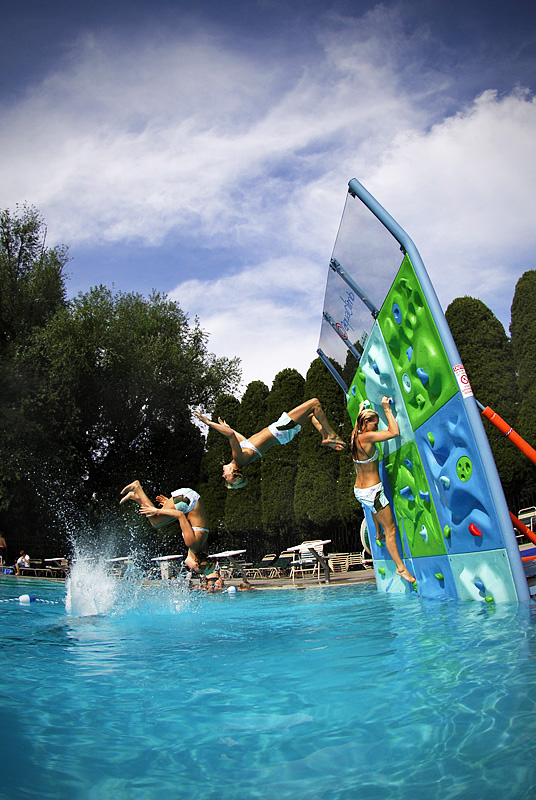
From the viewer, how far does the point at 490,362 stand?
15273 mm

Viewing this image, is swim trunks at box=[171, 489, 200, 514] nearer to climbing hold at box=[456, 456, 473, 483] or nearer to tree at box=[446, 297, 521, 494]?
climbing hold at box=[456, 456, 473, 483]

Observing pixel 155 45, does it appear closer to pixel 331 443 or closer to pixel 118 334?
pixel 331 443

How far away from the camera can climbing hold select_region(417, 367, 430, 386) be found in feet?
19.6

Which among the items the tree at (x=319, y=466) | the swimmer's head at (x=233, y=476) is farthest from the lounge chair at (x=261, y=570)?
the swimmer's head at (x=233, y=476)

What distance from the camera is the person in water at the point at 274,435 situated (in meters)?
7.45

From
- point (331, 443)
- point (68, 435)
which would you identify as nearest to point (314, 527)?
point (68, 435)

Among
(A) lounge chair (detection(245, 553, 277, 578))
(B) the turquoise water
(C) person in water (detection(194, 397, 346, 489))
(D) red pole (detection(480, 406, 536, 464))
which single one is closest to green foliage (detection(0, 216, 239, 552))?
(A) lounge chair (detection(245, 553, 277, 578))

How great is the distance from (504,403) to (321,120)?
8660 mm

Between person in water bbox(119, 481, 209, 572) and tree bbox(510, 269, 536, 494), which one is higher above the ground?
tree bbox(510, 269, 536, 494)

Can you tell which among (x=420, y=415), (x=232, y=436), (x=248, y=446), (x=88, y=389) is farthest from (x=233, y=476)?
(x=88, y=389)

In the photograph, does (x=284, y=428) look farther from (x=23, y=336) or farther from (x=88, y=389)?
(x=23, y=336)

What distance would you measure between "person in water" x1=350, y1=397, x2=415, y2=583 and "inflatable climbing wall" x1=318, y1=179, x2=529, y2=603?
0.14m

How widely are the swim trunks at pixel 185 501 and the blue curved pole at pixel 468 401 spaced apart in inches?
217

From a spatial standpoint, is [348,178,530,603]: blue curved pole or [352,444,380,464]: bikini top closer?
[348,178,530,603]: blue curved pole
